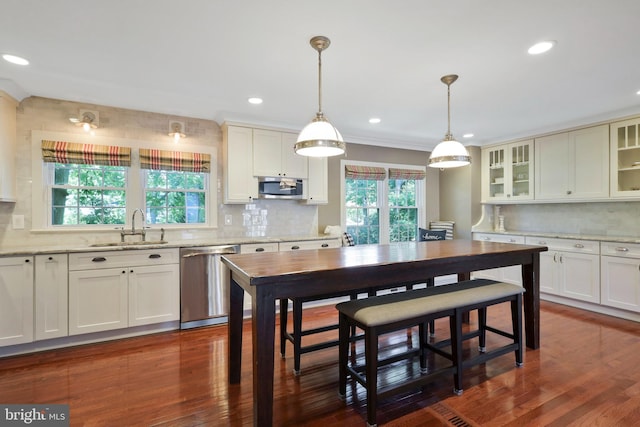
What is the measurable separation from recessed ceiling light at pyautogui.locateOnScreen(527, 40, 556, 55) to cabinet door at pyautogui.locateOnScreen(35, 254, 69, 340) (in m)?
4.25

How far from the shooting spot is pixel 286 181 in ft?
13.6

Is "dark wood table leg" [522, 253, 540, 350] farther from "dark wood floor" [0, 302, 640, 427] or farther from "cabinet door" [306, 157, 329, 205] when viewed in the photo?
"cabinet door" [306, 157, 329, 205]

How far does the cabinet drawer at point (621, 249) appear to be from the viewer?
3.47m

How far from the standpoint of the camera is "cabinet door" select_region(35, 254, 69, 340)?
2801mm

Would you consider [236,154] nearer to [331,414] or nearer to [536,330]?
[331,414]

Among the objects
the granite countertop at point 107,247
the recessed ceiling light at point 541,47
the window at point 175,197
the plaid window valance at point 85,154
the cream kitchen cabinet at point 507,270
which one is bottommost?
the cream kitchen cabinet at point 507,270

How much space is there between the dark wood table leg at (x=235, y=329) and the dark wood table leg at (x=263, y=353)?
1.84 feet

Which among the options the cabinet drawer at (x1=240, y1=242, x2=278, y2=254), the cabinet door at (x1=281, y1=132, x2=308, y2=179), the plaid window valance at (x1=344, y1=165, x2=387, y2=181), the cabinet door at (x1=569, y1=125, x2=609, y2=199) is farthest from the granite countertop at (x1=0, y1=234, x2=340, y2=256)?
the cabinet door at (x1=569, y1=125, x2=609, y2=199)

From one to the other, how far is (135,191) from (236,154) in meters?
1.23

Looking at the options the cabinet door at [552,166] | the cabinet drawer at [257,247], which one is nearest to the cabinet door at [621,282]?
the cabinet door at [552,166]

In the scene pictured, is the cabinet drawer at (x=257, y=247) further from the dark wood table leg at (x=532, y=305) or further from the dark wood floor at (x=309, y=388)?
the dark wood table leg at (x=532, y=305)

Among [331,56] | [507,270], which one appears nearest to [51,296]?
[331,56]

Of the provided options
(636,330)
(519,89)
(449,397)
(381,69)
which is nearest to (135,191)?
(381,69)

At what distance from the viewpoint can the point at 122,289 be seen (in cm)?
309
